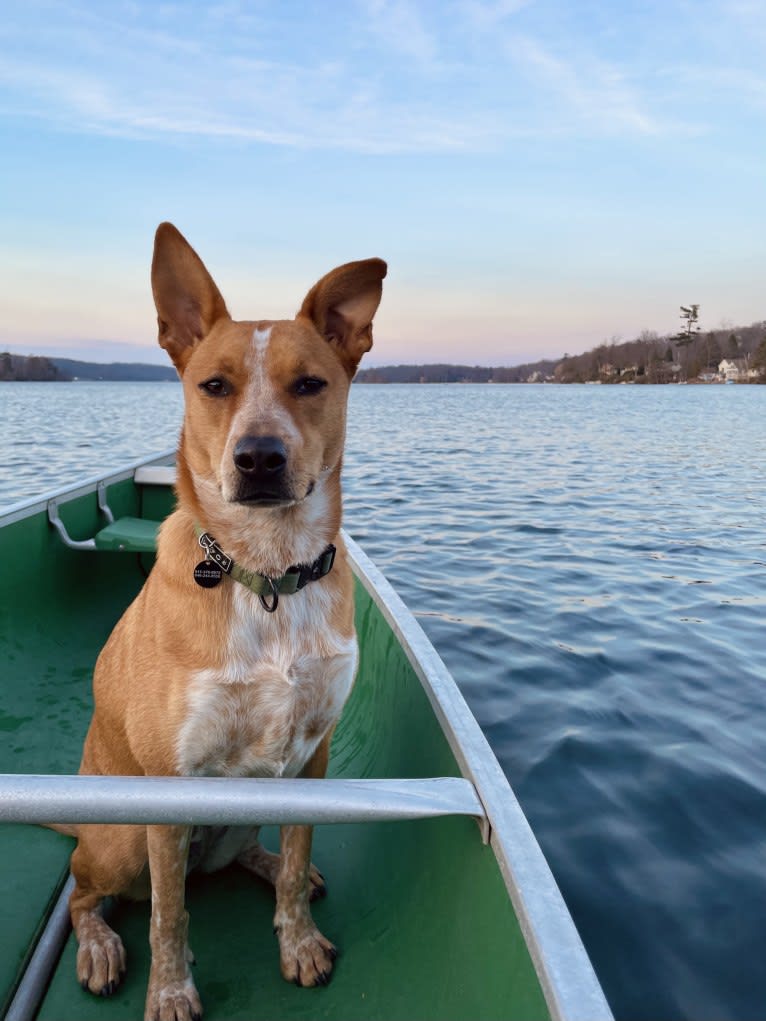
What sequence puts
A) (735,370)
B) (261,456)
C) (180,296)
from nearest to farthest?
(261,456), (180,296), (735,370)

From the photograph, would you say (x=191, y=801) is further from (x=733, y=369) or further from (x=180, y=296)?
(x=733, y=369)

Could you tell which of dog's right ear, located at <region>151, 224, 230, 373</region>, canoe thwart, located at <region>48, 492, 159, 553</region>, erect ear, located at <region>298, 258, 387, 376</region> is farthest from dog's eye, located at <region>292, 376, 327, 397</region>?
canoe thwart, located at <region>48, 492, 159, 553</region>

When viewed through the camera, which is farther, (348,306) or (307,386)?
(348,306)

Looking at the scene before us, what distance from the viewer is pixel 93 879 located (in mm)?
2525

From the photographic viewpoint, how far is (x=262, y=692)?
88.0 inches

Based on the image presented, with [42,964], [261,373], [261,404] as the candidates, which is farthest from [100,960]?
[261,373]

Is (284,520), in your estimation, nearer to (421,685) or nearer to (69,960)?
(421,685)

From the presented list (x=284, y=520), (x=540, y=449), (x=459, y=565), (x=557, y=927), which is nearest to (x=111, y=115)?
(x=459, y=565)

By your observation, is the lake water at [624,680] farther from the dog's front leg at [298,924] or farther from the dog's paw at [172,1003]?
the dog's paw at [172,1003]

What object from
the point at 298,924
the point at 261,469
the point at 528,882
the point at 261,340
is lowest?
the point at 298,924

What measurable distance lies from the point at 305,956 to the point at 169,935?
1.56 feet

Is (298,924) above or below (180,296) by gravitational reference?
below


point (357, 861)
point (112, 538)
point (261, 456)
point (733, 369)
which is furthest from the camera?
point (733, 369)

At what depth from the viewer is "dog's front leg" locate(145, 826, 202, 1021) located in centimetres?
223
